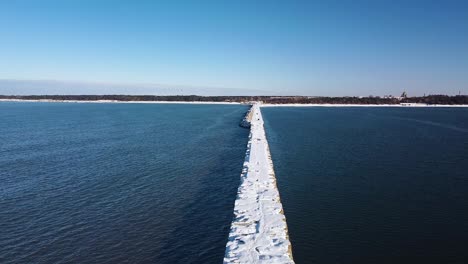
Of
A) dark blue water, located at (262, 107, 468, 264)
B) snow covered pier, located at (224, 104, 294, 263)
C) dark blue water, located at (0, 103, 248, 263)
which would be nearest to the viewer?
snow covered pier, located at (224, 104, 294, 263)

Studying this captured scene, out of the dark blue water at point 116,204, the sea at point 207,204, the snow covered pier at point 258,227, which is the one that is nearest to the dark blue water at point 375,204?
the sea at point 207,204

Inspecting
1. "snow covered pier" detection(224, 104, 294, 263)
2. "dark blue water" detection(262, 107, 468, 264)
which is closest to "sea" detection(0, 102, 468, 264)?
"dark blue water" detection(262, 107, 468, 264)

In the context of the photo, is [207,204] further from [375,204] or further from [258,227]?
[375,204]

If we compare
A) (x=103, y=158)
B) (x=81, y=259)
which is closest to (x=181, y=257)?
(x=81, y=259)

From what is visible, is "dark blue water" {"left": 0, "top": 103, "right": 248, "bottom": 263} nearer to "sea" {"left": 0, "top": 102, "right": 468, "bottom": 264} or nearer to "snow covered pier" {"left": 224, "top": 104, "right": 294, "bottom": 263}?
"sea" {"left": 0, "top": 102, "right": 468, "bottom": 264}

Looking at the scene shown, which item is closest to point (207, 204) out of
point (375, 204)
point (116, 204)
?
point (116, 204)

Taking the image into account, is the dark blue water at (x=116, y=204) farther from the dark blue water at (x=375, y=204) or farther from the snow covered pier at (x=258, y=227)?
the dark blue water at (x=375, y=204)

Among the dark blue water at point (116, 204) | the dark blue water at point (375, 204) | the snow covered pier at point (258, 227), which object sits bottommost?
the dark blue water at point (116, 204)

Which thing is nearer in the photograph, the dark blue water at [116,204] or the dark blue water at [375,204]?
the dark blue water at [375,204]
